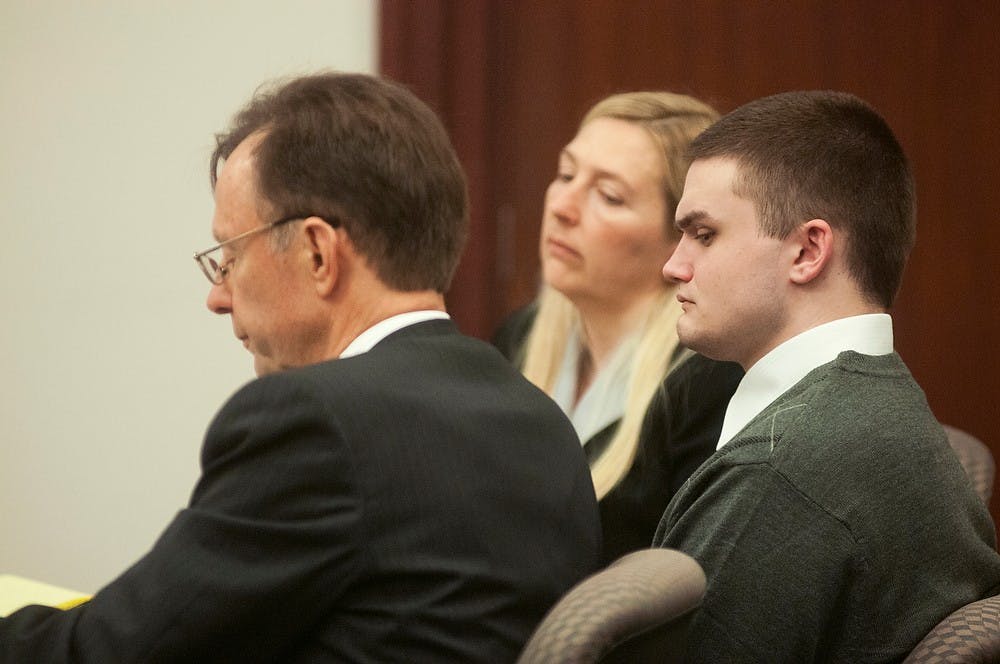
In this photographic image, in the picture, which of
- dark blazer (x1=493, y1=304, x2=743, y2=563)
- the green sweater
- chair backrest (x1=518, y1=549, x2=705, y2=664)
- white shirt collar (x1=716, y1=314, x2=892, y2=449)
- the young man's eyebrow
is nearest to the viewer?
chair backrest (x1=518, y1=549, x2=705, y2=664)

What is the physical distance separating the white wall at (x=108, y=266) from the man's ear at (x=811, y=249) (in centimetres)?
222

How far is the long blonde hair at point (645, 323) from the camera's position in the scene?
2098 mm

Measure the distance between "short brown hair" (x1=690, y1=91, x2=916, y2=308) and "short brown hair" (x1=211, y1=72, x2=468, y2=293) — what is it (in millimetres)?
413

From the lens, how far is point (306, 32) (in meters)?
3.37

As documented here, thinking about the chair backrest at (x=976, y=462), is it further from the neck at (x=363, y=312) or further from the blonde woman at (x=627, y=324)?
the neck at (x=363, y=312)

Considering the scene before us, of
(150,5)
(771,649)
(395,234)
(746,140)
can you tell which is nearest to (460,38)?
(150,5)

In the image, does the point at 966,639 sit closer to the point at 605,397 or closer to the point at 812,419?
the point at 812,419

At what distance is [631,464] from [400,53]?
1.60 metres

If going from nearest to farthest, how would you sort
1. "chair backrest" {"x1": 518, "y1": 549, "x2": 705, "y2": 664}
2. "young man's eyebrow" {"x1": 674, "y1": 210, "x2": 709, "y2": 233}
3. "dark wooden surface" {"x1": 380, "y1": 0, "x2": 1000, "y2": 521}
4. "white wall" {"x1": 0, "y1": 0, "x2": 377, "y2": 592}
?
1. "chair backrest" {"x1": 518, "y1": 549, "x2": 705, "y2": 664}
2. "young man's eyebrow" {"x1": 674, "y1": 210, "x2": 709, "y2": 233}
3. "dark wooden surface" {"x1": 380, "y1": 0, "x2": 1000, "y2": 521}
4. "white wall" {"x1": 0, "y1": 0, "x2": 377, "y2": 592}

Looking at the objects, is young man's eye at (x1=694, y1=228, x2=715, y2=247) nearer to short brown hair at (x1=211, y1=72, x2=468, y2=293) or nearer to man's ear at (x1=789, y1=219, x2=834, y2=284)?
man's ear at (x1=789, y1=219, x2=834, y2=284)

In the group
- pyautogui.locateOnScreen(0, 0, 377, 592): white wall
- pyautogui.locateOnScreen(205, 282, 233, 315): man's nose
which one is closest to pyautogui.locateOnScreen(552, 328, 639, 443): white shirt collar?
pyautogui.locateOnScreen(205, 282, 233, 315): man's nose

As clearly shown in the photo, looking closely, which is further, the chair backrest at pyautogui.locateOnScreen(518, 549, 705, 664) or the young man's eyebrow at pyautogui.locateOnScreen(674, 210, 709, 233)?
the young man's eyebrow at pyautogui.locateOnScreen(674, 210, 709, 233)

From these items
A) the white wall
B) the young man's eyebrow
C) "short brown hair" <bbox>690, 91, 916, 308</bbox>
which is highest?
"short brown hair" <bbox>690, 91, 916, 308</bbox>

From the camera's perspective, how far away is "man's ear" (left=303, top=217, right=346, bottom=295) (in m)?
1.35
